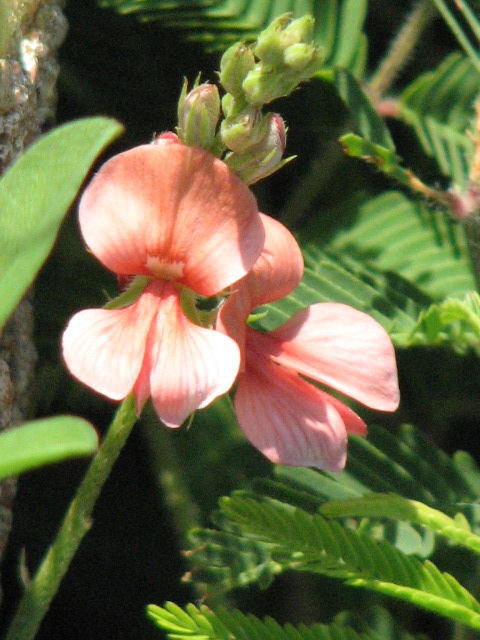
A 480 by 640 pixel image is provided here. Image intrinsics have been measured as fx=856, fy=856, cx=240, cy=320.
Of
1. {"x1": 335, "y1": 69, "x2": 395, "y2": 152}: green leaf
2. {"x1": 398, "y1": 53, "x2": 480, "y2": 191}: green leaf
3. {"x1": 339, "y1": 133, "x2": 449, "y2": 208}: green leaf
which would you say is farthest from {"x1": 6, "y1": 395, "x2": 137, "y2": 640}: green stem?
{"x1": 398, "y1": 53, "x2": 480, "y2": 191}: green leaf

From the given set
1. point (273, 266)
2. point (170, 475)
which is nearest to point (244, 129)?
point (273, 266)

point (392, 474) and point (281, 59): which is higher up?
point (281, 59)

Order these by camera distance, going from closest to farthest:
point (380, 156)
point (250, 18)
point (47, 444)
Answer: point (47, 444) → point (380, 156) → point (250, 18)

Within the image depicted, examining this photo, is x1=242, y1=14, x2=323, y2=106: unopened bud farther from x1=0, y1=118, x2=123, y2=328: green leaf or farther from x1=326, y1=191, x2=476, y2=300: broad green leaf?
x1=326, y1=191, x2=476, y2=300: broad green leaf

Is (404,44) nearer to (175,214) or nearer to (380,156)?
(380,156)

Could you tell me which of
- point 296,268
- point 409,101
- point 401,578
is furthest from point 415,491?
point 409,101

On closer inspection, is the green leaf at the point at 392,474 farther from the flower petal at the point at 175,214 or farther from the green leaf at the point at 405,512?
the flower petal at the point at 175,214

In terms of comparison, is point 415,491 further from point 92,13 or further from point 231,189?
point 92,13
